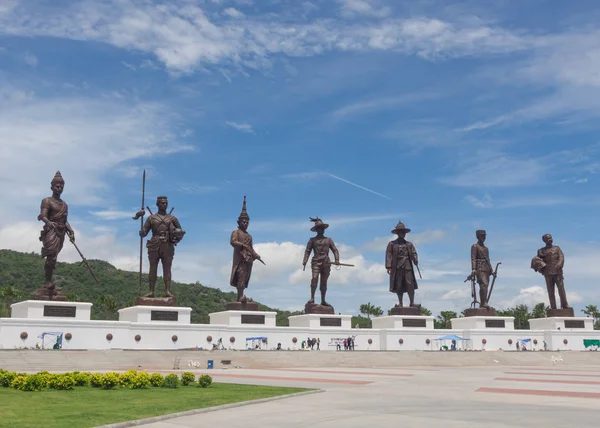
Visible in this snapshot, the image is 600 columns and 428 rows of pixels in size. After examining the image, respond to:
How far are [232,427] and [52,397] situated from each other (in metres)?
4.79

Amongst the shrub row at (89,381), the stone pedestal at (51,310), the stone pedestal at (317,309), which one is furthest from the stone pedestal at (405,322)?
the shrub row at (89,381)

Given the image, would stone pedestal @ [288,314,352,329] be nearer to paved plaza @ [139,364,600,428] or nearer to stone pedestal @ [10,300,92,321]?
stone pedestal @ [10,300,92,321]

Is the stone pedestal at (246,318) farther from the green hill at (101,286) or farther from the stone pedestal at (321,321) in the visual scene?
the green hill at (101,286)

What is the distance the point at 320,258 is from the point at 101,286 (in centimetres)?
4463

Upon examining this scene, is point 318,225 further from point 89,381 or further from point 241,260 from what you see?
point 89,381

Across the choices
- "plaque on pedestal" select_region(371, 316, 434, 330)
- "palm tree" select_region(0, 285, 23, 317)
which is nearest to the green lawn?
"plaque on pedestal" select_region(371, 316, 434, 330)

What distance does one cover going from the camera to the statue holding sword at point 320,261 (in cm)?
3359

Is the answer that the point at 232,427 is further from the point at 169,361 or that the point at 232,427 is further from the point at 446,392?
the point at 169,361

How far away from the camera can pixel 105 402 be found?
11.6 m

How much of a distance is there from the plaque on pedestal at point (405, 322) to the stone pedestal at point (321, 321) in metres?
2.46

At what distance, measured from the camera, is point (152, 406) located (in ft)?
36.4

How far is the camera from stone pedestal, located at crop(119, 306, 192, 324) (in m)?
28.7

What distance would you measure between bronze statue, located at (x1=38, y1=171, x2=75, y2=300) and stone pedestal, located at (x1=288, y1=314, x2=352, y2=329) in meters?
12.3

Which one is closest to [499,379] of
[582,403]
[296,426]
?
[582,403]
